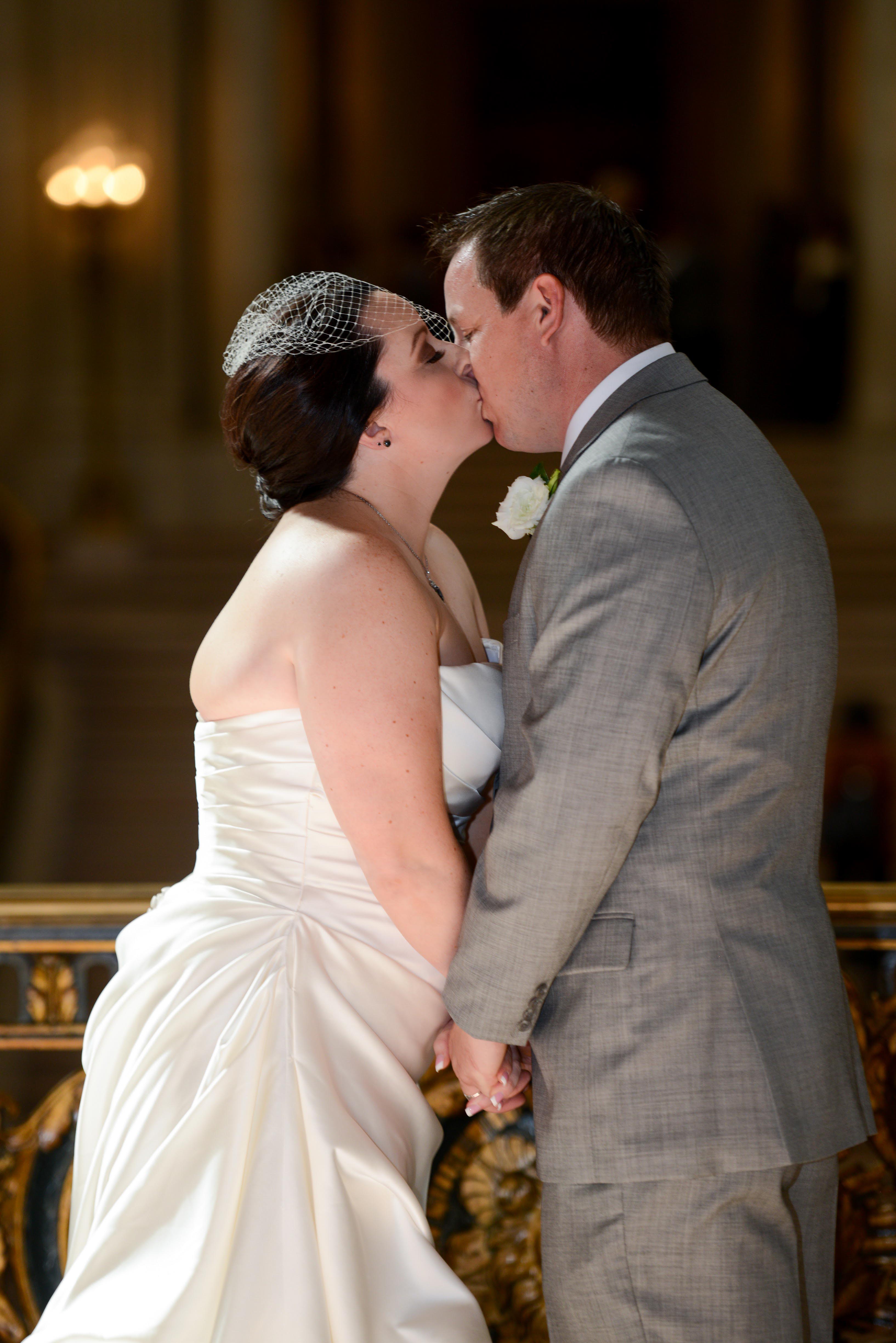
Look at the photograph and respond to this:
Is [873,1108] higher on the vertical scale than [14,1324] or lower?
higher

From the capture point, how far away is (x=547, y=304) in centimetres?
194

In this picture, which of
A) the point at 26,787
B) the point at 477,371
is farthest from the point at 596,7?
the point at 477,371

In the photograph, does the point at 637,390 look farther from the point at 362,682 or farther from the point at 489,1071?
the point at 489,1071

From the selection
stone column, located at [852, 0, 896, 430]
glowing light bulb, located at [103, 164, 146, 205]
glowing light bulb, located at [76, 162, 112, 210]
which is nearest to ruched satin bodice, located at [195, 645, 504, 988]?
glowing light bulb, located at [76, 162, 112, 210]

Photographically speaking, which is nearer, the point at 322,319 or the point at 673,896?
the point at 673,896

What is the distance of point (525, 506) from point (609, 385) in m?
0.34

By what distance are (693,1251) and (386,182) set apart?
14.0 metres

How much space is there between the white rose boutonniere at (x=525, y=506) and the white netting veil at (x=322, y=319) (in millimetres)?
359

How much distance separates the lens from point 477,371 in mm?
2074

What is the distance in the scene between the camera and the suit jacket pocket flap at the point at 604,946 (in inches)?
68.7

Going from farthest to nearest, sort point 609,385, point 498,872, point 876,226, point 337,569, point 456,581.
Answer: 1. point 876,226
2. point 456,581
3. point 337,569
4. point 609,385
5. point 498,872

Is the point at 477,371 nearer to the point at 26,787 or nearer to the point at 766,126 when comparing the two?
the point at 26,787

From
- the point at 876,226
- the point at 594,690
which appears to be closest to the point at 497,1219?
the point at 594,690

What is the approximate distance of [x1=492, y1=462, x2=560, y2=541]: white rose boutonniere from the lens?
2.20 meters
